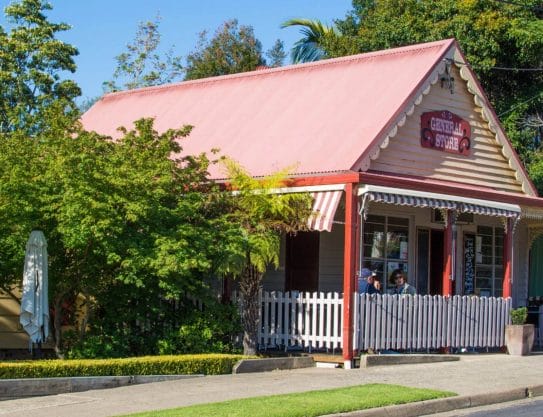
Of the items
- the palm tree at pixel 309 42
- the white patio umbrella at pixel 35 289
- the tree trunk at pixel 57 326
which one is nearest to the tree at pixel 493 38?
the palm tree at pixel 309 42

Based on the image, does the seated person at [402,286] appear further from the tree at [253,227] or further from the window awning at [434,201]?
the tree at [253,227]

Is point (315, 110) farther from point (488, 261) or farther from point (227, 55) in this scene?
point (227, 55)

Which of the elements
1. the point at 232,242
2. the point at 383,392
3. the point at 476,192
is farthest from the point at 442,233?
the point at 383,392

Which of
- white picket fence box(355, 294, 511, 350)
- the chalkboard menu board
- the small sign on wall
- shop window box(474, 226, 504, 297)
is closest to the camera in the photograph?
→ white picket fence box(355, 294, 511, 350)

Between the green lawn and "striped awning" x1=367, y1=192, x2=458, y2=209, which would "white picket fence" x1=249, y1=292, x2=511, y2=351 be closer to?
"striped awning" x1=367, y1=192, x2=458, y2=209

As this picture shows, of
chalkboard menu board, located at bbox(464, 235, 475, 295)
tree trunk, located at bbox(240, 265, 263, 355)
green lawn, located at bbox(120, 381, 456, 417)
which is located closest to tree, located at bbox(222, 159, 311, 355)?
tree trunk, located at bbox(240, 265, 263, 355)

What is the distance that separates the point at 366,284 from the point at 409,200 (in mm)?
1671

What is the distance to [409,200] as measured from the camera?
1672 cm

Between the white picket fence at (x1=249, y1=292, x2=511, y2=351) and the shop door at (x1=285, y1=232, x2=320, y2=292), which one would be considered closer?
the white picket fence at (x1=249, y1=292, x2=511, y2=351)

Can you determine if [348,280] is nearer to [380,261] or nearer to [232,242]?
Result: [232,242]

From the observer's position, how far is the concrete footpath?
12406 mm

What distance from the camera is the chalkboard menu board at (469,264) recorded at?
21562mm

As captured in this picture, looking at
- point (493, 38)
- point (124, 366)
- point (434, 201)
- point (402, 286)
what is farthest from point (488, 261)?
point (124, 366)

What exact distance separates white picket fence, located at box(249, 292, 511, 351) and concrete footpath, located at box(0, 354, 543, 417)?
0.60 m
